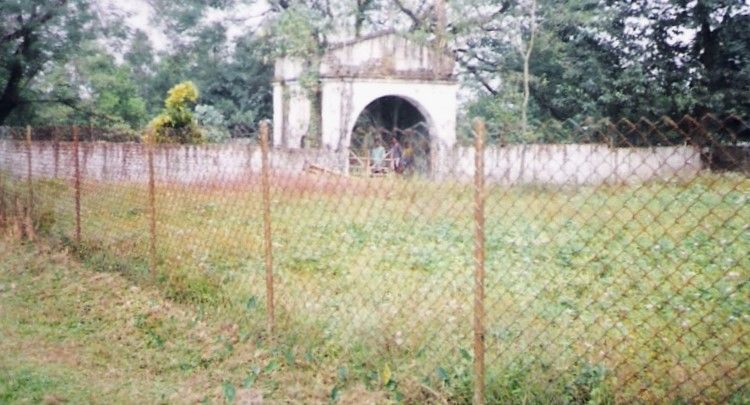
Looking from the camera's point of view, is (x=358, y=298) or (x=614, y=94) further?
(x=614, y=94)

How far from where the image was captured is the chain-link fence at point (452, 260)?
3.30 m

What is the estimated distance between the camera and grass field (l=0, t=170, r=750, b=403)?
363 centimetres

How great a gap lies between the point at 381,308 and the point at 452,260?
227 centimetres

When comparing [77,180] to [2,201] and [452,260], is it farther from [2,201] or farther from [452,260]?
[452,260]

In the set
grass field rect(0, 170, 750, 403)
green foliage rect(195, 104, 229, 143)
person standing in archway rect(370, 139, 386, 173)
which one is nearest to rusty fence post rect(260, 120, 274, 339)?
grass field rect(0, 170, 750, 403)

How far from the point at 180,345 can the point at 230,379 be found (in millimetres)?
858

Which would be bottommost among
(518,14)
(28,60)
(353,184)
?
(353,184)

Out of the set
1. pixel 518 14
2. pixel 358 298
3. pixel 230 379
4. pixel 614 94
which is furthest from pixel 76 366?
pixel 518 14

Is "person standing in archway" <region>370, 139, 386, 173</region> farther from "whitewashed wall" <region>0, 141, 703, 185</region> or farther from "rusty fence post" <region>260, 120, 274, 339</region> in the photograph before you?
"rusty fence post" <region>260, 120, 274, 339</region>

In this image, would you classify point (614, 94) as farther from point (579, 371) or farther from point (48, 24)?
point (48, 24)

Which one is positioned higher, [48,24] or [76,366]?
[48,24]

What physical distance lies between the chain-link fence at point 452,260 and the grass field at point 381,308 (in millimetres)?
26

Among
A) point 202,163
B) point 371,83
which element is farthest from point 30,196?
point 371,83

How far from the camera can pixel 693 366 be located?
3896 mm
